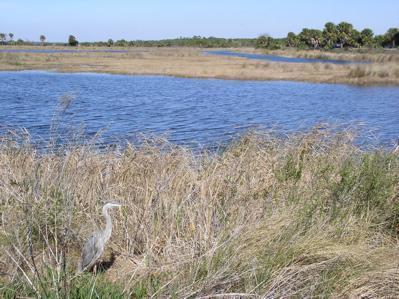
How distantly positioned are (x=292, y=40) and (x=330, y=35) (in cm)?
1602

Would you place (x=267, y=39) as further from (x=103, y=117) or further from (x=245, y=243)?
(x=245, y=243)

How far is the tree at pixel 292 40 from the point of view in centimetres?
13200

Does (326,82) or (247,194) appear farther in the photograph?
(326,82)

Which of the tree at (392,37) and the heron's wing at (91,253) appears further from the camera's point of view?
the tree at (392,37)

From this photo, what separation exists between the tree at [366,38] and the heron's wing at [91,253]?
121019 mm

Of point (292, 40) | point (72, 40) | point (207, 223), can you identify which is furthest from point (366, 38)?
point (207, 223)

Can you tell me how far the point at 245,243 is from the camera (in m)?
4.69

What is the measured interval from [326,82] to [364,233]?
33776mm

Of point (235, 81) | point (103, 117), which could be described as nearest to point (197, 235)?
point (103, 117)

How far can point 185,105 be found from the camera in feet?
79.0

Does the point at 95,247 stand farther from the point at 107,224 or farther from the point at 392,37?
the point at 392,37

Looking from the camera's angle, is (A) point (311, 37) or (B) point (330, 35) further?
(A) point (311, 37)

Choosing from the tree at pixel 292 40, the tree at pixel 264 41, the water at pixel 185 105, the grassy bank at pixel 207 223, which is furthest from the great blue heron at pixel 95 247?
the tree at pixel 292 40

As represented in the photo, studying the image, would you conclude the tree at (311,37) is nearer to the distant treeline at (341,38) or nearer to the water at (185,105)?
the distant treeline at (341,38)
